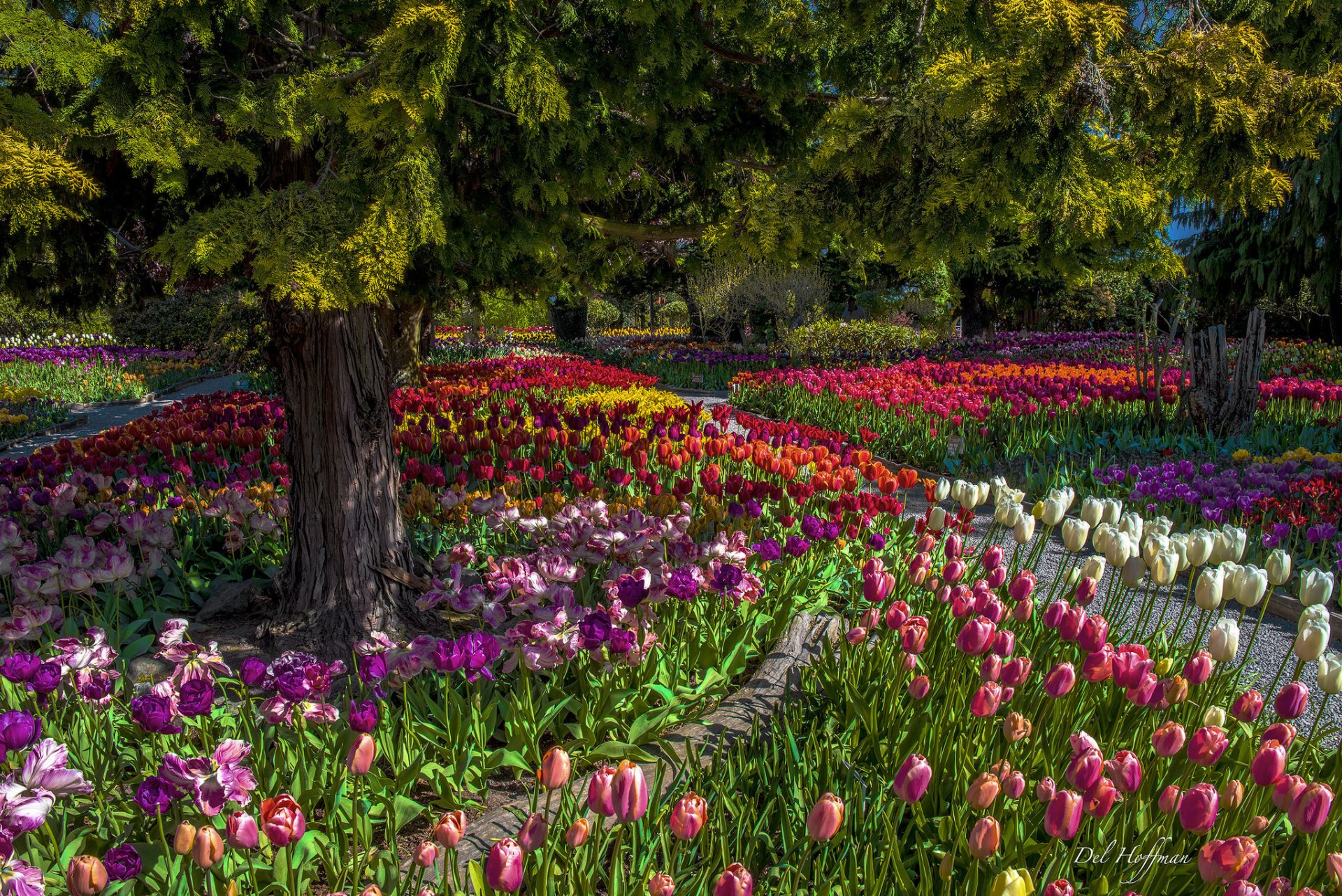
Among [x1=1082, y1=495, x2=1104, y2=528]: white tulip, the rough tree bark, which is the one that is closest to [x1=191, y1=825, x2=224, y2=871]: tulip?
[x1=1082, y1=495, x2=1104, y2=528]: white tulip

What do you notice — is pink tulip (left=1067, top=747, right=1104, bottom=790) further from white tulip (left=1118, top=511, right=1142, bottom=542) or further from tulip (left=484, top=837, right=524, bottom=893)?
white tulip (left=1118, top=511, right=1142, bottom=542)

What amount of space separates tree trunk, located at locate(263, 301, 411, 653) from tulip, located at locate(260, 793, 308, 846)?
6.57ft

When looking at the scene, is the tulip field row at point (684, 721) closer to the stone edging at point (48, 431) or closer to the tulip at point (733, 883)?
the tulip at point (733, 883)

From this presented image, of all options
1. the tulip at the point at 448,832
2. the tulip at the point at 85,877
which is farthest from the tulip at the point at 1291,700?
the tulip at the point at 85,877

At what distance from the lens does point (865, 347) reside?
1955 cm

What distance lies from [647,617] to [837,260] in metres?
21.2

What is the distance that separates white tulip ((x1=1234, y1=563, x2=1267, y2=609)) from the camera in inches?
76.9

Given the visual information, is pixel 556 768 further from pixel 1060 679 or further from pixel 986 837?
Answer: pixel 1060 679

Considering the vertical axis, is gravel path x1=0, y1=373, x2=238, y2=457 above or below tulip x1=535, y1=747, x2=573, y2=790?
below

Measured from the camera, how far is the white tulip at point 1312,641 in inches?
67.1

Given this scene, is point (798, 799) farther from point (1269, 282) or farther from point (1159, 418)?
point (1269, 282)

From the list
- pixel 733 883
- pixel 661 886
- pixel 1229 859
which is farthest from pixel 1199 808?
pixel 661 886

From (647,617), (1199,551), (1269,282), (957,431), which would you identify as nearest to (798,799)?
(647,617)

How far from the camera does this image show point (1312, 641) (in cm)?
171
